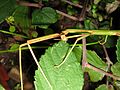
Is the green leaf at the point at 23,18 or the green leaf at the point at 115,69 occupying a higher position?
the green leaf at the point at 23,18

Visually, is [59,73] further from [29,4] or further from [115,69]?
[29,4]

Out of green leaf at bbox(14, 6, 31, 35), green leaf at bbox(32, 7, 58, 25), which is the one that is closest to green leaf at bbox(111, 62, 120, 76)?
green leaf at bbox(32, 7, 58, 25)

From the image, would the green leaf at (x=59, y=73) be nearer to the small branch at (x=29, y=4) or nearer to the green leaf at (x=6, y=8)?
the green leaf at (x=6, y=8)

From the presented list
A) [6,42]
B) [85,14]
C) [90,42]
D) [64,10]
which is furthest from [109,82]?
[6,42]

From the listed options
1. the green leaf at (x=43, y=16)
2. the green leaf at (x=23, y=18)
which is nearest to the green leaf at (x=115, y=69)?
the green leaf at (x=43, y=16)

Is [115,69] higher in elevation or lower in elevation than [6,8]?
lower

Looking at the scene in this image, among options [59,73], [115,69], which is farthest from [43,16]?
[59,73]
